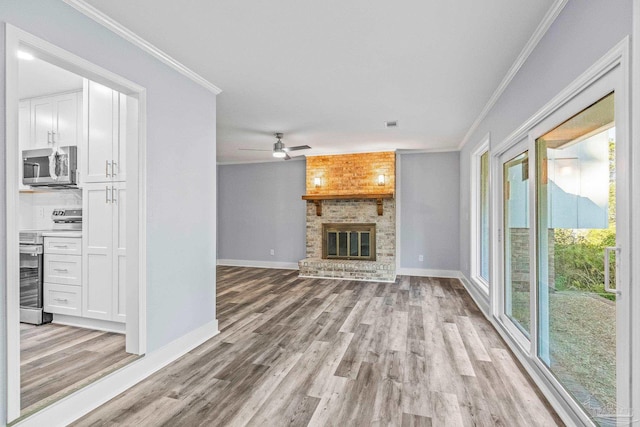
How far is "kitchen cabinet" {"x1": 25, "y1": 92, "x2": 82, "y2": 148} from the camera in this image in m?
3.44

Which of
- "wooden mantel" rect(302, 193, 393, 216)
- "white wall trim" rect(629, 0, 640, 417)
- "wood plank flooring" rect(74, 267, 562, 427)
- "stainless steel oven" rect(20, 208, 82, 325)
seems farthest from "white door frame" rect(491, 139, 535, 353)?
"stainless steel oven" rect(20, 208, 82, 325)

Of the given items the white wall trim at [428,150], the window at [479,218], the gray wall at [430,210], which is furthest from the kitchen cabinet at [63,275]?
the white wall trim at [428,150]

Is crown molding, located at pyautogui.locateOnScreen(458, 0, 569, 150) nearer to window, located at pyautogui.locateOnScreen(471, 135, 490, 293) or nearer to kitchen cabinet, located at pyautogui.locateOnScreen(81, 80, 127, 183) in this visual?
window, located at pyautogui.locateOnScreen(471, 135, 490, 293)

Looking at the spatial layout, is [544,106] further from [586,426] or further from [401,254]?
[401,254]

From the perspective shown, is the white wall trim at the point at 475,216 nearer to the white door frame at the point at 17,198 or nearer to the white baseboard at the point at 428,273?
the white baseboard at the point at 428,273

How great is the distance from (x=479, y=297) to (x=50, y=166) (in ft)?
17.7

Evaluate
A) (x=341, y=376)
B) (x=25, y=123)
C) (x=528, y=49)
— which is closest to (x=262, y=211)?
(x=25, y=123)

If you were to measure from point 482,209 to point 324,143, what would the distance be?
2872 millimetres

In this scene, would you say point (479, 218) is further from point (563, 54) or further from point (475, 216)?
point (563, 54)

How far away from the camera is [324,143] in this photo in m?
5.75

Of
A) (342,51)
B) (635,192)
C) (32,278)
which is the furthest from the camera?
(32,278)

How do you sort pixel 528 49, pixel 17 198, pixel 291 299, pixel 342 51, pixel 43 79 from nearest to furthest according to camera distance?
pixel 17 198 < pixel 528 49 < pixel 342 51 < pixel 43 79 < pixel 291 299

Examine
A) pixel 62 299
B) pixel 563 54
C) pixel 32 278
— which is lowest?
pixel 62 299

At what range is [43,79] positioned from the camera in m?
3.16
